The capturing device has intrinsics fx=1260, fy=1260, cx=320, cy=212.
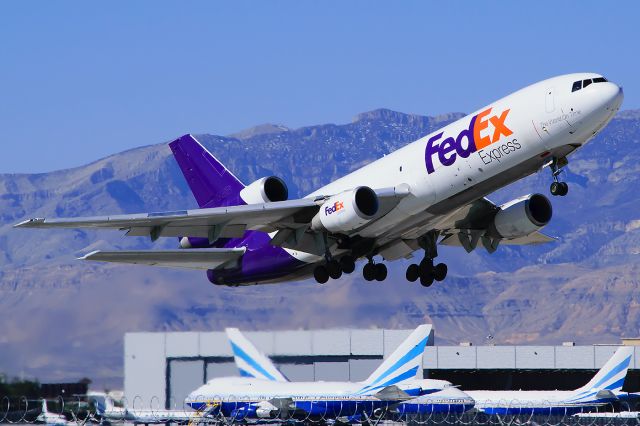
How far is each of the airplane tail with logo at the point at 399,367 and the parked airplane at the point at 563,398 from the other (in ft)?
11.6

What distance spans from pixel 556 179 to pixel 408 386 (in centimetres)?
1939

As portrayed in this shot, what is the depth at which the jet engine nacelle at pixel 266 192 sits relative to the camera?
41344 millimetres

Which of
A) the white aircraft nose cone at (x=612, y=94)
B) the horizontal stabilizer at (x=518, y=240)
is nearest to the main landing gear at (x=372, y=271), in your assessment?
the horizontal stabilizer at (x=518, y=240)

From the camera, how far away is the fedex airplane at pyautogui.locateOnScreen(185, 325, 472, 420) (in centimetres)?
5159

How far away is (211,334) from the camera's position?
6894cm

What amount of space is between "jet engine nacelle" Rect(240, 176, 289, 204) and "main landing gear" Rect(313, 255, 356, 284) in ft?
8.89

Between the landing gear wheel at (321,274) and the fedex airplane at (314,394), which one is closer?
the landing gear wheel at (321,274)

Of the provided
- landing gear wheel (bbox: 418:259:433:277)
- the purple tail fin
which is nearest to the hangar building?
the purple tail fin

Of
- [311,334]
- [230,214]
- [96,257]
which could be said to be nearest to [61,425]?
[96,257]

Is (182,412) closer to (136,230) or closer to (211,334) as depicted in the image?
(136,230)

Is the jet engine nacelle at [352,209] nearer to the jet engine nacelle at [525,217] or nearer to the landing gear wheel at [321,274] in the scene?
the landing gear wheel at [321,274]

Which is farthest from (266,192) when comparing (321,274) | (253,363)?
(253,363)

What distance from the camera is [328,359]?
69.1 m

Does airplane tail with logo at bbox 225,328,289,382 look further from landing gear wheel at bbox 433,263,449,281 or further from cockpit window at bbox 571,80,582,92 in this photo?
cockpit window at bbox 571,80,582,92
